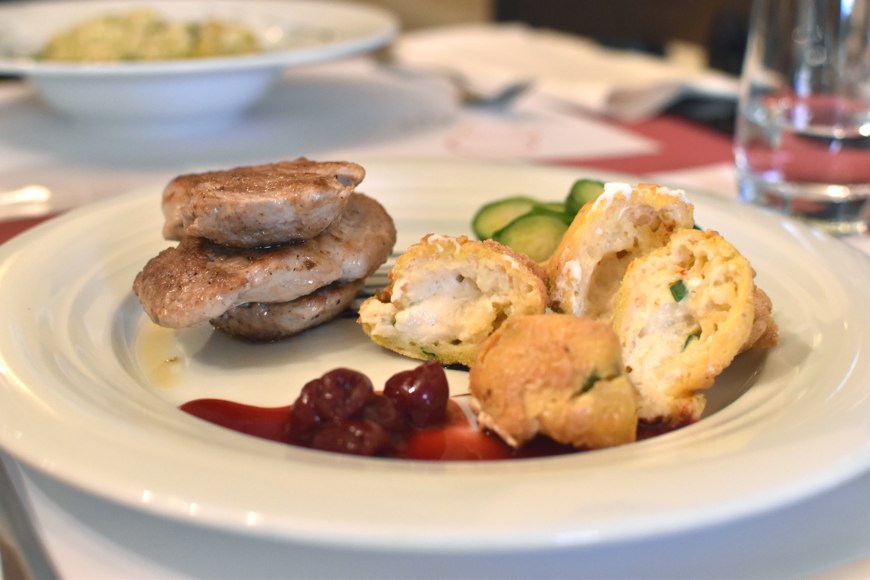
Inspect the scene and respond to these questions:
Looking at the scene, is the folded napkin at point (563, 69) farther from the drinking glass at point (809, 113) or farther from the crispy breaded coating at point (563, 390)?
the crispy breaded coating at point (563, 390)

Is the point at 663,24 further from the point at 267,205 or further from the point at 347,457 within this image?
the point at 347,457

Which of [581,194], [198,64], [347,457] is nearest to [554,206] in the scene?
[581,194]

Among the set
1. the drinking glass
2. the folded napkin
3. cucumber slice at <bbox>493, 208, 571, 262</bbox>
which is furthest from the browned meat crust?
the folded napkin

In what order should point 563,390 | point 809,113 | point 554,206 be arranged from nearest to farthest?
point 563,390 < point 554,206 < point 809,113

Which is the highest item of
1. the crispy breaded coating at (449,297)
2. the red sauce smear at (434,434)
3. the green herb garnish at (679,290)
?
the green herb garnish at (679,290)

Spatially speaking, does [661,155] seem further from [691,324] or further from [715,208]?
[691,324]

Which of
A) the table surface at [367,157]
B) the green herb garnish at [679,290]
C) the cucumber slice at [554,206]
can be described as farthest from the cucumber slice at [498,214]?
the green herb garnish at [679,290]

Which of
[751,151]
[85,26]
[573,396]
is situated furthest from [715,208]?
[85,26]
